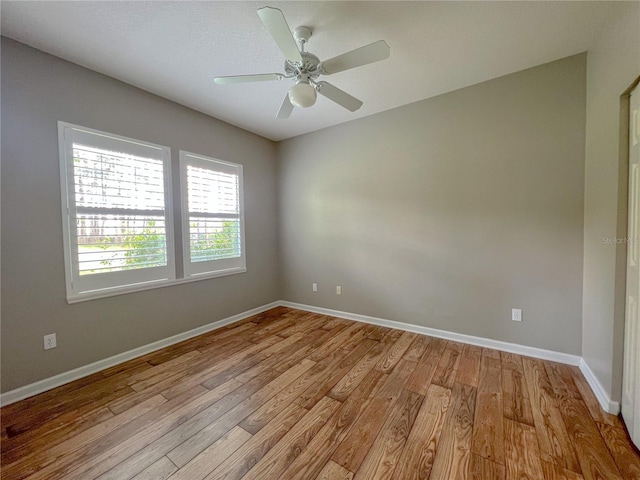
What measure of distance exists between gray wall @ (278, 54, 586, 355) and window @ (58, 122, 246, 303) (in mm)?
1467

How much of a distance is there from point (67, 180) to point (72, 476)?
6.83 feet

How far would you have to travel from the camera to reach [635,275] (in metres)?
1.44

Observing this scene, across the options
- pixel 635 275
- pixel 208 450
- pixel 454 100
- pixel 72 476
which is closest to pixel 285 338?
pixel 208 450

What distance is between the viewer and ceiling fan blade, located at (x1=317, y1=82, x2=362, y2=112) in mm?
1855

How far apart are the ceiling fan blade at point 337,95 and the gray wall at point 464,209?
121 centimetres

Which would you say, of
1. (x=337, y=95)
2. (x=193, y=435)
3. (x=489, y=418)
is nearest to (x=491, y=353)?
(x=489, y=418)

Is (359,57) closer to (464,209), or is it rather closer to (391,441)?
(464,209)

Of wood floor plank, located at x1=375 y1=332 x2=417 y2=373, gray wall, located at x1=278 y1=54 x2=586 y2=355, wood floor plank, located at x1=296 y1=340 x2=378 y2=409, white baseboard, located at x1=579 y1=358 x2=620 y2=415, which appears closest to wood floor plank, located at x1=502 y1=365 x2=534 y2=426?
white baseboard, located at x1=579 y1=358 x2=620 y2=415

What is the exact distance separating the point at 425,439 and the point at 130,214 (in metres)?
3.05

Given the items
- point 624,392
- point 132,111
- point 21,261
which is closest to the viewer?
point 624,392

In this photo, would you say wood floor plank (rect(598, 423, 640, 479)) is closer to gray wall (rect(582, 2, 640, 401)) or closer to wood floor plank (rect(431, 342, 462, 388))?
gray wall (rect(582, 2, 640, 401))

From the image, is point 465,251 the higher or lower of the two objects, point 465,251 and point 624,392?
the higher

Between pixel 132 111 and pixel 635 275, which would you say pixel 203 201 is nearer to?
pixel 132 111

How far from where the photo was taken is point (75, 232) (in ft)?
6.94
